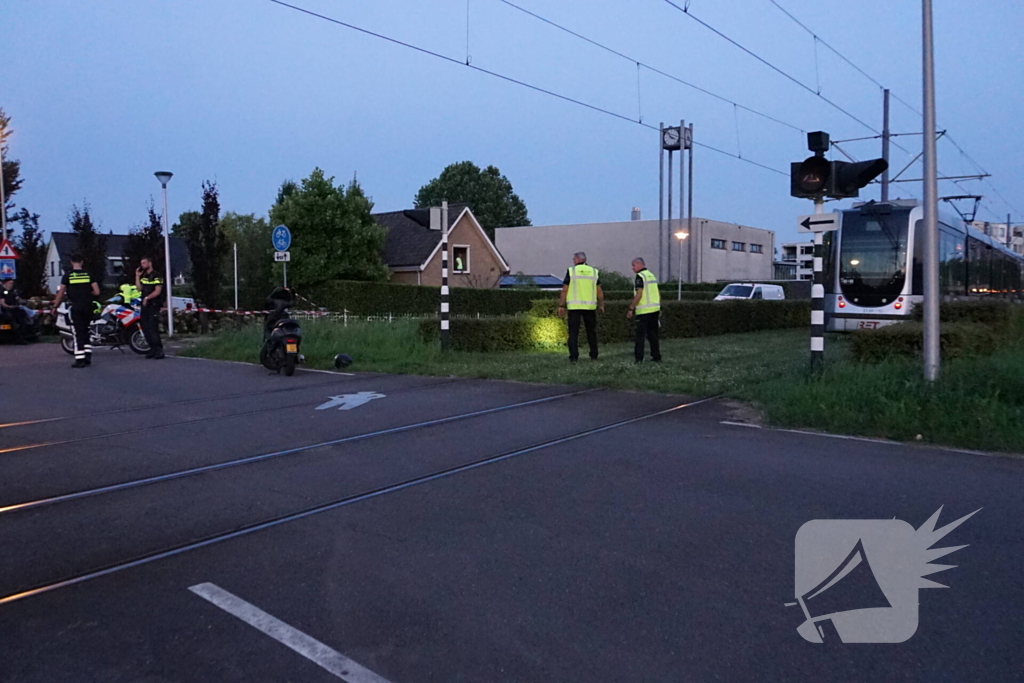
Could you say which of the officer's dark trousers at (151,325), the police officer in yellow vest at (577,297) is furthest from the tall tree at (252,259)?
the police officer in yellow vest at (577,297)

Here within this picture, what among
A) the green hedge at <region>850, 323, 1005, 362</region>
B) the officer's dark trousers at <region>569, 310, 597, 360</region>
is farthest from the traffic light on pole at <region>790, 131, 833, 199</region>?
the officer's dark trousers at <region>569, 310, 597, 360</region>

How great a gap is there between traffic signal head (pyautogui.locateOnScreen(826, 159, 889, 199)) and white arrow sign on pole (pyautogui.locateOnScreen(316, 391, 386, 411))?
6284 millimetres

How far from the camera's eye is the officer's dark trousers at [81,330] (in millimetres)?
13828

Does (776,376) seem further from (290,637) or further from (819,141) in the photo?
(290,637)

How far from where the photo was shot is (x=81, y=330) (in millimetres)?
13938

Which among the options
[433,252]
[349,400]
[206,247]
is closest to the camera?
[349,400]

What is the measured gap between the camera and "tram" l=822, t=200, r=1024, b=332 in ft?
63.6

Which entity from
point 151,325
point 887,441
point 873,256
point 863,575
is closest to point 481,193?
point 873,256

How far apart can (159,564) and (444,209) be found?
1137 centimetres

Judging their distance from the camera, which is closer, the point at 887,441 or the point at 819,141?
the point at 887,441

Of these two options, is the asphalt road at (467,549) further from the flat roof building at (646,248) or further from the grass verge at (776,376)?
the flat roof building at (646,248)

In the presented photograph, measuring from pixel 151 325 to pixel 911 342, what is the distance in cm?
1265

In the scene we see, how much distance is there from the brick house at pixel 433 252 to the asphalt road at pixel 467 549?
3703 cm

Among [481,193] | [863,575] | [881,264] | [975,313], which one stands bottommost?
[863,575]
